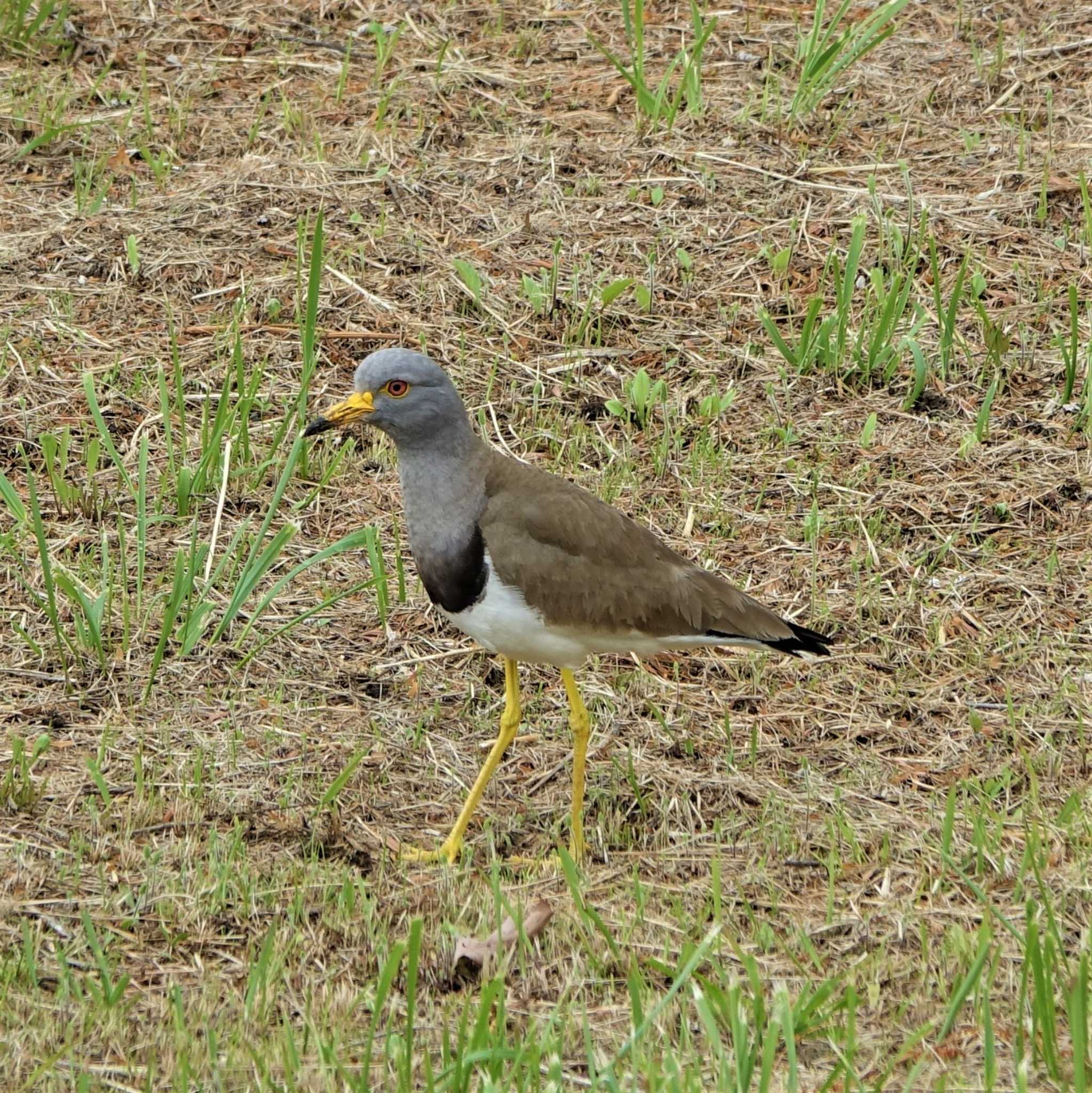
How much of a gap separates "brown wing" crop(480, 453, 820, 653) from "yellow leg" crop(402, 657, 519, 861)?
0.36m

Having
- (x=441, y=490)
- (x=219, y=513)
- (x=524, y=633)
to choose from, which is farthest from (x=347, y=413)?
(x=219, y=513)

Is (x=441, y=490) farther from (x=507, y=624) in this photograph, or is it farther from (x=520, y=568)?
(x=507, y=624)

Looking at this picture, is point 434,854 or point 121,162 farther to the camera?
point 121,162

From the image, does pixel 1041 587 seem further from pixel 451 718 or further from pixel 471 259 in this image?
pixel 471 259

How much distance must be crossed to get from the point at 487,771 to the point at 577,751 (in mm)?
288

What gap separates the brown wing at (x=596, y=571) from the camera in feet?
16.8

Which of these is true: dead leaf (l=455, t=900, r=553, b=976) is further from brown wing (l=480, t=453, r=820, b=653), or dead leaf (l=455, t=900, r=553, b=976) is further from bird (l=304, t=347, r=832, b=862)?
brown wing (l=480, t=453, r=820, b=653)

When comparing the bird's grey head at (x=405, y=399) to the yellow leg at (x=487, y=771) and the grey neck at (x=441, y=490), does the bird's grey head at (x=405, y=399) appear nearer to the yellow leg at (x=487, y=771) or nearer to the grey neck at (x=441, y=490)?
the grey neck at (x=441, y=490)

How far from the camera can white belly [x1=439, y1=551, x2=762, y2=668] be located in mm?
5051

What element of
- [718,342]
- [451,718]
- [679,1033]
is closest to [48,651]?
[451,718]

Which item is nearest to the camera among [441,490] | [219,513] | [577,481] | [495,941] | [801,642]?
[495,941]

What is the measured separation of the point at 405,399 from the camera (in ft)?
17.0

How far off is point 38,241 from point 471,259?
202cm

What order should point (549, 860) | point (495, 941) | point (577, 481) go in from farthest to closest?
point (577, 481) → point (549, 860) → point (495, 941)
